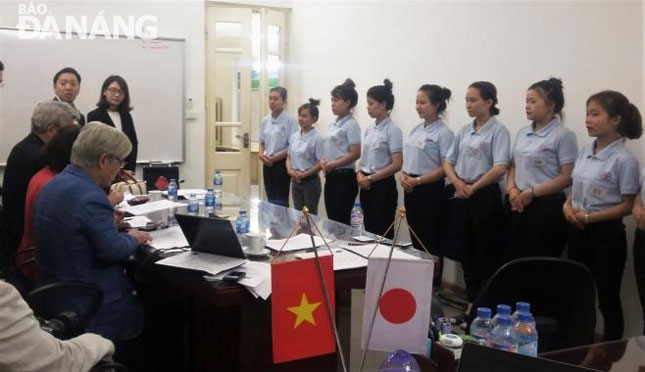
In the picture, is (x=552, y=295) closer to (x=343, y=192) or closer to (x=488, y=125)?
(x=488, y=125)

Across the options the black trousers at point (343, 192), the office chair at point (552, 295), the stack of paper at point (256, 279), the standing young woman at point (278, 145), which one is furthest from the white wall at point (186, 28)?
the office chair at point (552, 295)

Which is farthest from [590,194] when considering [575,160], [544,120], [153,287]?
[153,287]

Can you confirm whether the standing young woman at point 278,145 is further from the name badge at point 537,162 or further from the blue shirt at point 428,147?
the name badge at point 537,162

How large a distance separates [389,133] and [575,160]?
1616mm

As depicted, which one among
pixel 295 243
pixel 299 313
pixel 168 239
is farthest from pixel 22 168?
pixel 299 313

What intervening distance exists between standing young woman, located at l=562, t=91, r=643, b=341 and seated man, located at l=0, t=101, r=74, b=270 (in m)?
2.58

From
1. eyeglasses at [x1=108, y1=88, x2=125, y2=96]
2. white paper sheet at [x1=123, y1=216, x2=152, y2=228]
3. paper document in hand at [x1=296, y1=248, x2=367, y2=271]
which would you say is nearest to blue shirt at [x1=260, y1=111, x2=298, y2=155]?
eyeglasses at [x1=108, y1=88, x2=125, y2=96]

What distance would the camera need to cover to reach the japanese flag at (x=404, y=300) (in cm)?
134

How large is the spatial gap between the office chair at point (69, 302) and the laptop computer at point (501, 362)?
1332mm

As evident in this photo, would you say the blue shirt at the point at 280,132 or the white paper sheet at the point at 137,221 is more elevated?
the blue shirt at the point at 280,132

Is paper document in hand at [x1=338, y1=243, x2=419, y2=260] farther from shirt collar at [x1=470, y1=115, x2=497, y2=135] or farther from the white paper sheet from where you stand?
shirt collar at [x1=470, y1=115, x2=497, y2=135]

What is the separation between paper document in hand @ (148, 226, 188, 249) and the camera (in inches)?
96.8

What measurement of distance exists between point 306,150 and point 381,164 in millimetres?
884

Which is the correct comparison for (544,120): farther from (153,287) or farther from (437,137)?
(153,287)
